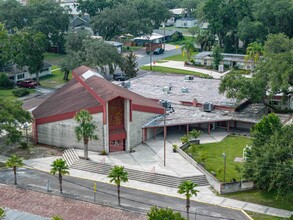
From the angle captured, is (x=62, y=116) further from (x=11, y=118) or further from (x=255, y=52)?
(x=255, y=52)

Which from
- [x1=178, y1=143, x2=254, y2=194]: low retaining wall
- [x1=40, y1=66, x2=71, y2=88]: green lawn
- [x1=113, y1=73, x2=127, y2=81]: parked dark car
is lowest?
[x1=178, y1=143, x2=254, y2=194]: low retaining wall

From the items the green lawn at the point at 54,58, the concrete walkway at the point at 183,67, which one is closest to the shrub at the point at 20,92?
the green lawn at the point at 54,58

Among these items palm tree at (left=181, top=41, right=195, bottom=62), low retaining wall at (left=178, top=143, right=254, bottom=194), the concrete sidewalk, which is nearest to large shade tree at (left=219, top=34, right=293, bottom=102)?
low retaining wall at (left=178, top=143, right=254, bottom=194)

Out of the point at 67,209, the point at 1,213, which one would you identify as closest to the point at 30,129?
the point at 67,209

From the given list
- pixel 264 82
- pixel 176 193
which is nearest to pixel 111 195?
pixel 176 193

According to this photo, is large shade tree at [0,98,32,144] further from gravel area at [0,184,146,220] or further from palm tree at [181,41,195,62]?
palm tree at [181,41,195,62]

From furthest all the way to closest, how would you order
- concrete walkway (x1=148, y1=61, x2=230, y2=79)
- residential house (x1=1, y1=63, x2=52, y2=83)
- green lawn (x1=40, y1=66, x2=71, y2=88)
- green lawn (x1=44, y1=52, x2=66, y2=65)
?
1. green lawn (x1=44, y1=52, x2=66, y2=65)
2. concrete walkway (x1=148, y1=61, x2=230, y2=79)
3. green lawn (x1=40, y1=66, x2=71, y2=88)
4. residential house (x1=1, y1=63, x2=52, y2=83)
